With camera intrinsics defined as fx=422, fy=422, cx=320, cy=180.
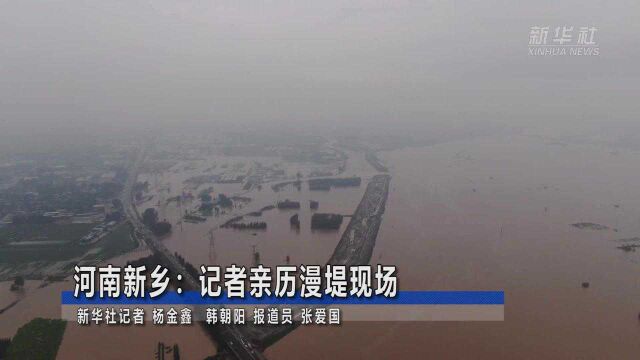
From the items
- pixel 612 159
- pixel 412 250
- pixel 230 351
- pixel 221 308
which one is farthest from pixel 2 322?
pixel 612 159

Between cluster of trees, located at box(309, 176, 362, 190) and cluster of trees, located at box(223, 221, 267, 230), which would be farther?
cluster of trees, located at box(309, 176, 362, 190)

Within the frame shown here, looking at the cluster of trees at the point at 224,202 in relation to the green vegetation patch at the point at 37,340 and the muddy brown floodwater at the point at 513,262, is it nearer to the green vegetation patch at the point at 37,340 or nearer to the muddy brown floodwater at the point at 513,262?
the muddy brown floodwater at the point at 513,262

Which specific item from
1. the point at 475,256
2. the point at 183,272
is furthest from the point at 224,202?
the point at 475,256

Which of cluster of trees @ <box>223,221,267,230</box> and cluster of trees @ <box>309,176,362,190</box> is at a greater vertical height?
cluster of trees @ <box>309,176,362,190</box>

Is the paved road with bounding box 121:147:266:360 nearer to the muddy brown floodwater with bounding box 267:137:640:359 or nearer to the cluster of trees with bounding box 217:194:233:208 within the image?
the muddy brown floodwater with bounding box 267:137:640:359

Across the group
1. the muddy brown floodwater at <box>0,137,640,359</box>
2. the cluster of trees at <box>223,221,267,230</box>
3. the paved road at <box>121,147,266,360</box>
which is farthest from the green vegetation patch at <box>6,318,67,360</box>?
the cluster of trees at <box>223,221,267,230</box>
